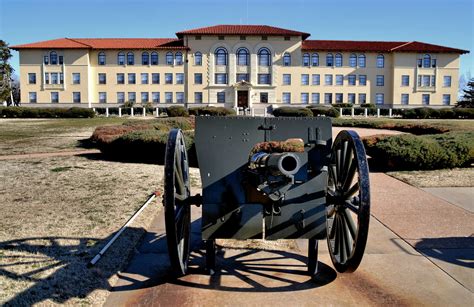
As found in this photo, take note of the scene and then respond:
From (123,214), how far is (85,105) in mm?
61179

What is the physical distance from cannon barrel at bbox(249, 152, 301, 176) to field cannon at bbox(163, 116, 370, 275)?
0.10m

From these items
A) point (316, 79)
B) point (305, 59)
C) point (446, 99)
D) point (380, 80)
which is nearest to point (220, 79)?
point (305, 59)

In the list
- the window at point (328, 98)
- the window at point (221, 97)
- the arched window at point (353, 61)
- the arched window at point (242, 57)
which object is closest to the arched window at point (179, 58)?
the window at point (221, 97)

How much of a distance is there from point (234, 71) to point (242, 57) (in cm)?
238

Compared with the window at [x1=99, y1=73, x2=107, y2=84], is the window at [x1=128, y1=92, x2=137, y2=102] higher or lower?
lower

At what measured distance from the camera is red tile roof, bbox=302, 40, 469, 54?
212ft

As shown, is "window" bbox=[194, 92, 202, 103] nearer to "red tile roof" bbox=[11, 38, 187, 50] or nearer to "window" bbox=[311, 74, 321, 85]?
"red tile roof" bbox=[11, 38, 187, 50]

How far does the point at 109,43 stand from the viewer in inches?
2579

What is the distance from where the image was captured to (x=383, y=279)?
4035 mm

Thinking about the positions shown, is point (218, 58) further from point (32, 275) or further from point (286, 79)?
point (32, 275)

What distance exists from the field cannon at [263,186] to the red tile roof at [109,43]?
204ft

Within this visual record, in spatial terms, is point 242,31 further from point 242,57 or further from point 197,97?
point 197,97

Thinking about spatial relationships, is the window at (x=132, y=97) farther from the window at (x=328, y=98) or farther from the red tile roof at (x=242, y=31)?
the window at (x=328, y=98)

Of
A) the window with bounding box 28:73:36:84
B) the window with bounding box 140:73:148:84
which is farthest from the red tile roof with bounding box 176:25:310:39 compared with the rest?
the window with bounding box 28:73:36:84
